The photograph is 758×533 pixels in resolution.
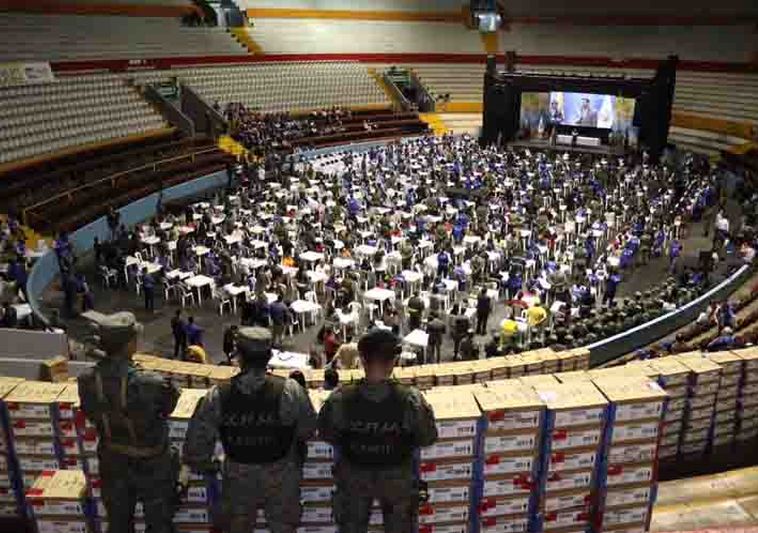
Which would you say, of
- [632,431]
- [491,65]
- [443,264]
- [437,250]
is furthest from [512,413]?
[491,65]

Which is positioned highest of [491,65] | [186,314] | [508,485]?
[491,65]

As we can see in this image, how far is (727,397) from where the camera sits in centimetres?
774

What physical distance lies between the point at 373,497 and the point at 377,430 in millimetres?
588

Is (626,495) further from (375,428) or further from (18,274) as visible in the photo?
(18,274)

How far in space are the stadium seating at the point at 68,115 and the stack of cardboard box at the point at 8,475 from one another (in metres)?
20.6

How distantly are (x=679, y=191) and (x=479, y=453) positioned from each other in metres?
23.4

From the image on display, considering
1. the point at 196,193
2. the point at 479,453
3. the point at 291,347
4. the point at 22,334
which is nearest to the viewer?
the point at 479,453

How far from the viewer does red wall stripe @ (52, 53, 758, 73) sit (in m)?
33.3

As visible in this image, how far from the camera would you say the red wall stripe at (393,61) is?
33344mm

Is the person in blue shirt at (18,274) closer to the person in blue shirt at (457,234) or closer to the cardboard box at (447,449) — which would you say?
the person in blue shirt at (457,234)

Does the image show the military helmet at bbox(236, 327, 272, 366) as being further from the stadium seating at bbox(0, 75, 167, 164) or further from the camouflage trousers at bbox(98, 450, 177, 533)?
the stadium seating at bbox(0, 75, 167, 164)

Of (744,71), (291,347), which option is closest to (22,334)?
(291,347)

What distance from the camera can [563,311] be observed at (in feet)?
51.2

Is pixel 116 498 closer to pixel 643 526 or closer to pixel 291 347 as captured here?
pixel 643 526
